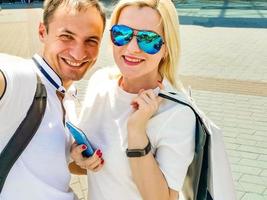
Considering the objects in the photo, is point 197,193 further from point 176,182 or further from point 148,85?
point 148,85

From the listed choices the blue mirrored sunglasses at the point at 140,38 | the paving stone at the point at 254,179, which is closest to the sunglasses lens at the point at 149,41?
the blue mirrored sunglasses at the point at 140,38

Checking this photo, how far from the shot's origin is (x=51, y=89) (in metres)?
1.84

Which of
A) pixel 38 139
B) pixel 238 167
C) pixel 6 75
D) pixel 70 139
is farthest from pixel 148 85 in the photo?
pixel 238 167

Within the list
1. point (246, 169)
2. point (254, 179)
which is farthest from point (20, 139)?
point (246, 169)

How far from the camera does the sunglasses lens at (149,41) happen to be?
1.76 meters

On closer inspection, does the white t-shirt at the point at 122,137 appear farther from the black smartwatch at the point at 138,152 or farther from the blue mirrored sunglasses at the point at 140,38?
the blue mirrored sunglasses at the point at 140,38

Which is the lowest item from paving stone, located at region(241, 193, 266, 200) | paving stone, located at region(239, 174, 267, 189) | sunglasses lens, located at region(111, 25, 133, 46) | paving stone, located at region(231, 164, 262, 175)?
paving stone, located at region(231, 164, 262, 175)

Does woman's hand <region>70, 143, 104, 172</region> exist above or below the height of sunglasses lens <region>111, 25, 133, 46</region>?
below

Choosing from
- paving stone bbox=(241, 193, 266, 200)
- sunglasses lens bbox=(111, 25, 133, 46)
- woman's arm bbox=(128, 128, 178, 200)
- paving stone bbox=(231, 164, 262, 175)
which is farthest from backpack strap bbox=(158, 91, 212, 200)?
paving stone bbox=(231, 164, 262, 175)

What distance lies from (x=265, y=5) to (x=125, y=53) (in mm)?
17983

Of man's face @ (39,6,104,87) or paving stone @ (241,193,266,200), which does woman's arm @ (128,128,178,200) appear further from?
paving stone @ (241,193,266,200)

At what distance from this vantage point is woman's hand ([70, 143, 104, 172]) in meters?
1.81

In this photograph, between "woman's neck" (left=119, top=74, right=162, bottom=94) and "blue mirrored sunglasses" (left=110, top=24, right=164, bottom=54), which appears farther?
"woman's neck" (left=119, top=74, right=162, bottom=94)

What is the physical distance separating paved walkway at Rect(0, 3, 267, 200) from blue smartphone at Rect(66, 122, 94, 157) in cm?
50
